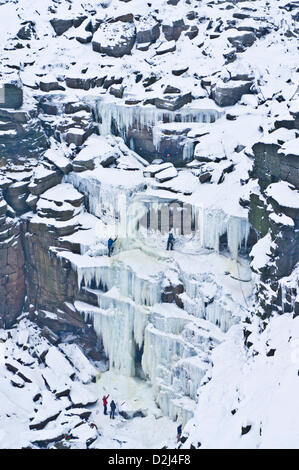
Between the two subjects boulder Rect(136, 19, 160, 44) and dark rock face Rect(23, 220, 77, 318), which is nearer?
dark rock face Rect(23, 220, 77, 318)

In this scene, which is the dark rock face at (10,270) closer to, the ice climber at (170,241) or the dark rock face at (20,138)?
the dark rock face at (20,138)

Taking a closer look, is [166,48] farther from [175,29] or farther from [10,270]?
[10,270]

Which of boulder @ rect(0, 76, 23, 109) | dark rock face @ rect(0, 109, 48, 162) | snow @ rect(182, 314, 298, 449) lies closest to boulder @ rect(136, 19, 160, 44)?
boulder @ rect(0, 76, 23, 109)

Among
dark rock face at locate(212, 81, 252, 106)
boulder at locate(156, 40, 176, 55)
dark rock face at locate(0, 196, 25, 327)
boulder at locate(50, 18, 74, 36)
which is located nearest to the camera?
dark rock face at locate(0, 196, 25, 327)

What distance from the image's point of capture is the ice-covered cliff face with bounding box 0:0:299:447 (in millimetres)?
18250

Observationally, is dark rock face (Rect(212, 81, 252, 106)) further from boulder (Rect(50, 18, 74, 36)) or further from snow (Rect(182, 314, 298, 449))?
snow (Rect(182, 314, 298, 449))

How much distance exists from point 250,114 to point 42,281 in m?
12.1

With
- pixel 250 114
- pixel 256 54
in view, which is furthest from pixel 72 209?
pixel 256 54

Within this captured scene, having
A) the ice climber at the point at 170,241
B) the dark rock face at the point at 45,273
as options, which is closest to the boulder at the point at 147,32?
the dark rock face at the point at 45,273

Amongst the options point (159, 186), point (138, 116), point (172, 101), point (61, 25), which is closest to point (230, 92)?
point (172, 101)

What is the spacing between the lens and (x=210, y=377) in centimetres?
1788

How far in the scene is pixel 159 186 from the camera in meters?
23.8

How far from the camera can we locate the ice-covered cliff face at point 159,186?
59.9 ft
